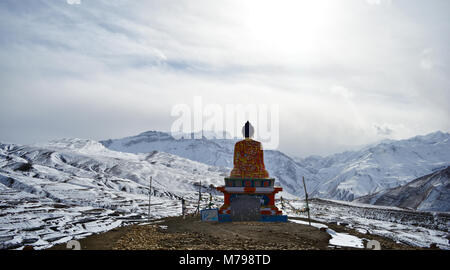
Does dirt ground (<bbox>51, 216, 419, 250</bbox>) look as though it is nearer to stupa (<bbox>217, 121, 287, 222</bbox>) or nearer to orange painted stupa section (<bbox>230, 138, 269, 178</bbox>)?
stupa (<bbox>217, 121, 287, 222</bbox>)

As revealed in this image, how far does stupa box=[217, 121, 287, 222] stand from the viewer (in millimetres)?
35188

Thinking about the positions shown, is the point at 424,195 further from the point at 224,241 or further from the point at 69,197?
the point at 69,197

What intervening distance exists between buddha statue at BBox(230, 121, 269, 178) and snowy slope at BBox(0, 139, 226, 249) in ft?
58.2

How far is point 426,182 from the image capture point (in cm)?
9269

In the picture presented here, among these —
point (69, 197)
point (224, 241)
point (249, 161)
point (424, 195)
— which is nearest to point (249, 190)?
point (249, 161)

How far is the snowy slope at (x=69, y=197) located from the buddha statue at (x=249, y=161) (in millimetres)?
17733

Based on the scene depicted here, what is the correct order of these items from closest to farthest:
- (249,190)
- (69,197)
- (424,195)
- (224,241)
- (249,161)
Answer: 1. (224,241)
2. (249,190)
3. (249,161)
4. (69,197)
5. (424,195)

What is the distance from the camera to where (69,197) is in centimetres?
7038

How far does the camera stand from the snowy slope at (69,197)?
3491 cm

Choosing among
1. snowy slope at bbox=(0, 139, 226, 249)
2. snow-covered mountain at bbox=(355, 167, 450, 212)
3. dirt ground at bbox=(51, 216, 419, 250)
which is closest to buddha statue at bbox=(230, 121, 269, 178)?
dirt ground at bbox=(51, 216, 419, 250)

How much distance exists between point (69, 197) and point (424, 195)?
315ft
